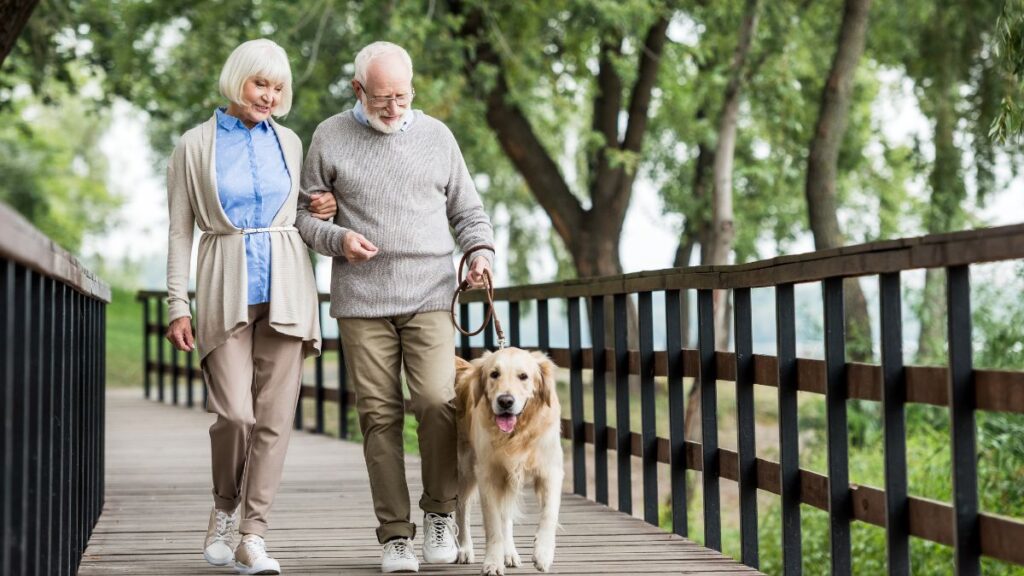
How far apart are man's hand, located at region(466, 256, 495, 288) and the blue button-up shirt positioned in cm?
71

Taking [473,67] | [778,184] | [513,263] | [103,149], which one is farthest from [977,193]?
[103,149]

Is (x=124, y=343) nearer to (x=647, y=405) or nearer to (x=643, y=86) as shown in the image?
(x=643, y=86)

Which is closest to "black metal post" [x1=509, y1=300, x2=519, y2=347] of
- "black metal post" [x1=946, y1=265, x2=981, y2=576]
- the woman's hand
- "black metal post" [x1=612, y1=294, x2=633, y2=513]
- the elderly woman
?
"black metal post" [x1=612, y1=294, x2=633, y2=513]

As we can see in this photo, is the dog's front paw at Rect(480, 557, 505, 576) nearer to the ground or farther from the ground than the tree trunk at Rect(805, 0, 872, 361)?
nearer to the ground

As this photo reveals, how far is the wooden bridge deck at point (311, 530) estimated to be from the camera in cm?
511

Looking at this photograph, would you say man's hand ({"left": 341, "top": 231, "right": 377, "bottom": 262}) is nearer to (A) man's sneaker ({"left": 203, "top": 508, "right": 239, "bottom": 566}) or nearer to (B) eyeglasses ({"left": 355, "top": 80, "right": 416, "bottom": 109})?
(B) eyeglasses ({"left": 355, "top": 80, "right": 416, "bottom": 109})

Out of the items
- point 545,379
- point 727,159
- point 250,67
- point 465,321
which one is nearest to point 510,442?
point 545,379

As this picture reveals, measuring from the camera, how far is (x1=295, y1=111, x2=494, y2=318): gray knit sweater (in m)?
4.95

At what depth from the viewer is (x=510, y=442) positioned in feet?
16.0

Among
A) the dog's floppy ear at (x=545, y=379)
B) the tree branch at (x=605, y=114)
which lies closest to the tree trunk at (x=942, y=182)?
the tree branch at (x=605, y=114)

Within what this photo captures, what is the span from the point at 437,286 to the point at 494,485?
75 cm

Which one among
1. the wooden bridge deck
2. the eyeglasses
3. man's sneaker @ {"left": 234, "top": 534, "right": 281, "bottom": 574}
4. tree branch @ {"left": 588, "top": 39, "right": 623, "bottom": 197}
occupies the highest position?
tree branch @ {"left": 588, "top": 39, "right": 623, "bottom": 197}

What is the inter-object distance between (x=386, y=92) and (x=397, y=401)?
1.13m

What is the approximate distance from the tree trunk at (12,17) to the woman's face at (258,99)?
3.74m
